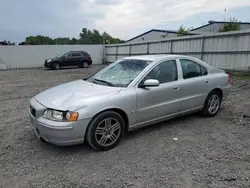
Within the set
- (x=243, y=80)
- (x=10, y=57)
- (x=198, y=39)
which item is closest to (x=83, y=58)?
(x=10, y=57)

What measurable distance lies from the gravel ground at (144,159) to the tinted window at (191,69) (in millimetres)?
1020

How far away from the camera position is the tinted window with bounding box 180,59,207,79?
4.09 m

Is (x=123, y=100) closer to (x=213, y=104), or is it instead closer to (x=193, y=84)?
(x=193, y=84)

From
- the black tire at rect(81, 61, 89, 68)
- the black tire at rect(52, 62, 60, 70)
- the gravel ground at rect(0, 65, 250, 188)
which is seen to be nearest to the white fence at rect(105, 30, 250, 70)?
the gravel ground at rect(0, 65, 250, 188)

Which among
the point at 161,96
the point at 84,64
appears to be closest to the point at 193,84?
the point at 161,96

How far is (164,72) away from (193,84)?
2.39 ft

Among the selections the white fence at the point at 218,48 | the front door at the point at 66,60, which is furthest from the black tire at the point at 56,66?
the white fence at the point at 218,48

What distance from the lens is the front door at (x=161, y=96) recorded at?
344cm

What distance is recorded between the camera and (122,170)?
269 centimetres

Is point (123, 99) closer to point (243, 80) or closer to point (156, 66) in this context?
point (156, 66)

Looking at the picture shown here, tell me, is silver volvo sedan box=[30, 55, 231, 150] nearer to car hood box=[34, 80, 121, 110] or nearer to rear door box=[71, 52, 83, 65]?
car hood box=[34, 80, 121, 110]

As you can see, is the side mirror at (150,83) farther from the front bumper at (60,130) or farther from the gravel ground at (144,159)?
the front bumper at (60,130)

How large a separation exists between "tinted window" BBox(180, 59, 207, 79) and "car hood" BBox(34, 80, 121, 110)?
5.19 ft

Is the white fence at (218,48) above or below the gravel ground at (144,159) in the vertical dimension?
above
